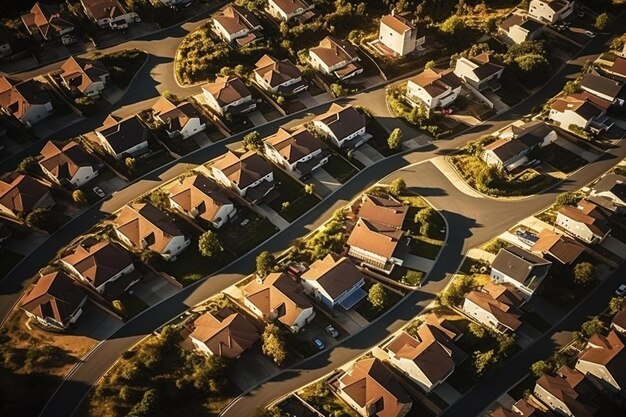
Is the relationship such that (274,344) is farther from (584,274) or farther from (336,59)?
(336,59)

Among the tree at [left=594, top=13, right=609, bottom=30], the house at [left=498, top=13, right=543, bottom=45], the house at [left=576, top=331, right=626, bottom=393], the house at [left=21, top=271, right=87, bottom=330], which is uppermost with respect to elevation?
the tree at [left=594, top=13, right=609, bottom=30]

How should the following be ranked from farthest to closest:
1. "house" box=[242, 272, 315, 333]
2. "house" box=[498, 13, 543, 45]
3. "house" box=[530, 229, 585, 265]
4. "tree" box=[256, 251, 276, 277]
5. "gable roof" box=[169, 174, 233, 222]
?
"house" box=[498, 13, 543, 45] → "gable roof" box=[169, 174, 233, 222] → "house" box=[530, 229, 585, 265] → "tree" box=[256, 251, 276, 277] → "house" box=[242, 272, 315, 333]

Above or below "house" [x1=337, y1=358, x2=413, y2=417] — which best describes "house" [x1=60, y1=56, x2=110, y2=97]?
above

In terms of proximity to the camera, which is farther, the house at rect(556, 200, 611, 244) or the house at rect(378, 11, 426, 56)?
the house at rect(378, 11, 426, 56)

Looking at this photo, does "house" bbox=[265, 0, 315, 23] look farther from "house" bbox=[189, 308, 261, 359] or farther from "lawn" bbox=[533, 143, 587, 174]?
"house" bbox=[189, 308, 261, 359]

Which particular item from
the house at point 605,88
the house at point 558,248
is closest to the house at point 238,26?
the house at point 605,88

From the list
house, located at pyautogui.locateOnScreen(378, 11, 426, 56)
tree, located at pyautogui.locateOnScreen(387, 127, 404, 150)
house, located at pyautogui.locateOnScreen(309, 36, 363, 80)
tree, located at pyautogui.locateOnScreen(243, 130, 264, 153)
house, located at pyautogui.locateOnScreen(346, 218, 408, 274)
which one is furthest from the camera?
house, located at pyautogui.locateOnScreen(378, 11, 426, 56)

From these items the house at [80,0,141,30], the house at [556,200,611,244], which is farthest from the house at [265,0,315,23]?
the house at [556,200,611,244]

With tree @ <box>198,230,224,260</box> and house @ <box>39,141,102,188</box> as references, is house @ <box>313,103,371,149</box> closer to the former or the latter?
tree @ <box>198,230,224,260</box>

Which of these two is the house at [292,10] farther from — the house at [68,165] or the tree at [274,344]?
the tree at [274,344]
